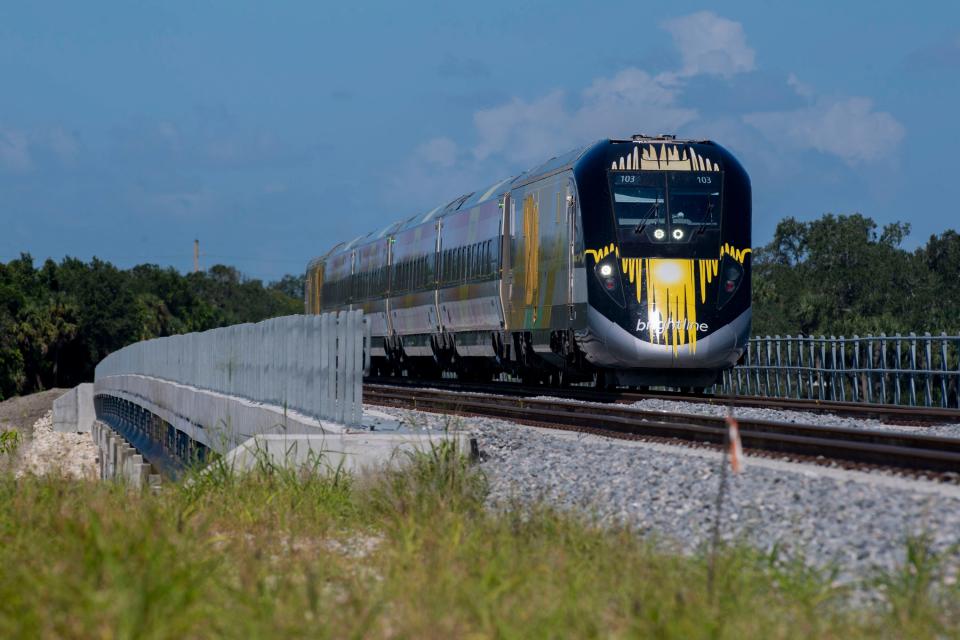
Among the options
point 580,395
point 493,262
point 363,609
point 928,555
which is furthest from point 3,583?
point 493,262

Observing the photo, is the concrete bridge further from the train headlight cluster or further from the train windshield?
the train windshield

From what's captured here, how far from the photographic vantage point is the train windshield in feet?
66.2

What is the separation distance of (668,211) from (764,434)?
8520mm

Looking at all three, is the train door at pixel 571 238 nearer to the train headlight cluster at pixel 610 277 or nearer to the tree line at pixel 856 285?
the train headlight cluster at pixel 610 277

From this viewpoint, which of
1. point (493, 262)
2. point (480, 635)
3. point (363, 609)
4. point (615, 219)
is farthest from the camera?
point (493, 262)

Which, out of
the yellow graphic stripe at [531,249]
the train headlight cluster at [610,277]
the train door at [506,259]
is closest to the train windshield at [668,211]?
the train headlight cluster at [610,277]

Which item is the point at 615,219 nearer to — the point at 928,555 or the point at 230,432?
the point at 230,432

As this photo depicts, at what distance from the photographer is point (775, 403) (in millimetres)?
18938

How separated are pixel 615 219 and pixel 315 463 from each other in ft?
32.2

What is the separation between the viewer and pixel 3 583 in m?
6.06

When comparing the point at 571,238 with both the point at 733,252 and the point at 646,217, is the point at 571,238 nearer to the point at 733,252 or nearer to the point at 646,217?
the point at 646,217

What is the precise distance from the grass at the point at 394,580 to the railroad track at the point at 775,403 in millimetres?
3320

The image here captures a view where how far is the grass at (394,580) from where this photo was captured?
5406mm

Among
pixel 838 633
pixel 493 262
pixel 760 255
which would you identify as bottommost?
pixel 838 633
